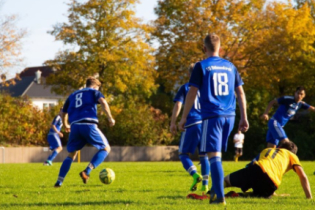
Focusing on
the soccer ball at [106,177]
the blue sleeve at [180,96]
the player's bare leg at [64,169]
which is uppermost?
the blue sleeve at [180,96]

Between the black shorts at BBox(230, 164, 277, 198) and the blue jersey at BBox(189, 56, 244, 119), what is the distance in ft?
4.04

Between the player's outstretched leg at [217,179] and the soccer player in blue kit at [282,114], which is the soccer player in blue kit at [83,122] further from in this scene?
the soccer player in blue kit at [282,114]

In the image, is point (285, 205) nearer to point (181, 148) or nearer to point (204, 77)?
point (204, 77)

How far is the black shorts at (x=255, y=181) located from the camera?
7754 mm

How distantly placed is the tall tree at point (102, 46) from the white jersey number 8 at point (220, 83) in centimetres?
2691

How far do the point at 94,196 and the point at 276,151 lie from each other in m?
2.78

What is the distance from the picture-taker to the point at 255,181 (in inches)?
308

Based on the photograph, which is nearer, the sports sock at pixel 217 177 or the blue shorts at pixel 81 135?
the sports sock at pixel 217 177

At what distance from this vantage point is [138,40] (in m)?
34.9

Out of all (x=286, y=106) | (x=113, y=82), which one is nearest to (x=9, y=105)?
(x=113, y=82)

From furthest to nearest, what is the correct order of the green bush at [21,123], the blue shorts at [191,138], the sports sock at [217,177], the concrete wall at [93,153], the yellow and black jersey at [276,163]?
the green bush at [21,123] → the concrete wall at [93,153] → the blue shorts at [191,138] → the yellow and black jersey at [276,163] → the sports sock at [217,177]

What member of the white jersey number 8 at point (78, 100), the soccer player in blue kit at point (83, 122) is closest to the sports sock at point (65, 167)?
the soccer player in blue kit at point (83, 122)

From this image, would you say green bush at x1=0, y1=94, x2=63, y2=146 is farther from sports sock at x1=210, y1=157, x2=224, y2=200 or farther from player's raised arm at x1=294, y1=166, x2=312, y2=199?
sports sock at x1=210, y1=157, x2=224, y2=200

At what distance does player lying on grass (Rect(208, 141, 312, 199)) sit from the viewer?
773 centimetres
